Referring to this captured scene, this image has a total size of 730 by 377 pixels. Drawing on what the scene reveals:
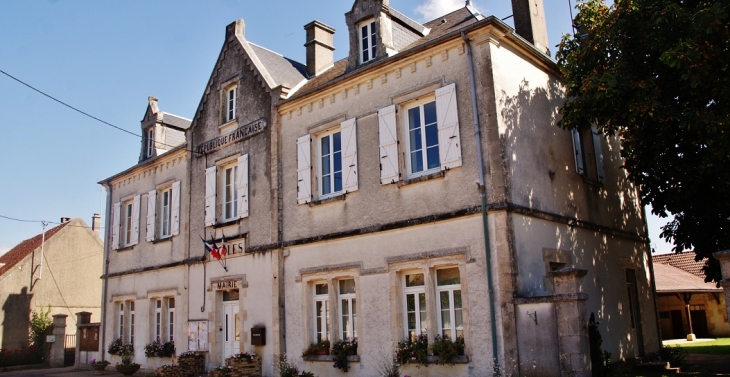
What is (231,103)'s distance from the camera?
16.5 m

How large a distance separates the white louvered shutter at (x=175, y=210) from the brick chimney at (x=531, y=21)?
33.7 feet

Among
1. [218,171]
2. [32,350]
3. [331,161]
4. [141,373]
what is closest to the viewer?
[331,161]

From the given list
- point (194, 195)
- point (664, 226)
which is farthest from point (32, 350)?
point (664, 226)

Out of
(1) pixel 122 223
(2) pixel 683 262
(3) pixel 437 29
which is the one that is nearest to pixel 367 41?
(3) pixel 437 29

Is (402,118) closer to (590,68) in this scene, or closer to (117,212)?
(590,68)

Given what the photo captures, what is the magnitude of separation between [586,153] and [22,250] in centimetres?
2566

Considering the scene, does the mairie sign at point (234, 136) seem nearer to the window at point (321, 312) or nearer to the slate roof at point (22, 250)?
the window at point (321, 312)

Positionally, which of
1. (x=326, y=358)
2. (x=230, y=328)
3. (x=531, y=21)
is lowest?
(x=326, y=358)

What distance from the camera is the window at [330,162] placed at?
12.7 m

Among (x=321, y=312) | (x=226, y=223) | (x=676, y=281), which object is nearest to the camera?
(x=321, y=312)

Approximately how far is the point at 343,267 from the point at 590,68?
615cm

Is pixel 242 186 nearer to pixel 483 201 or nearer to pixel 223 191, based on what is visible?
pixel 223 191

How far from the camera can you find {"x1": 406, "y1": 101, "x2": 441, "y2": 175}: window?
11547 millimetres

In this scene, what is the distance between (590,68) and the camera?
459 inches
